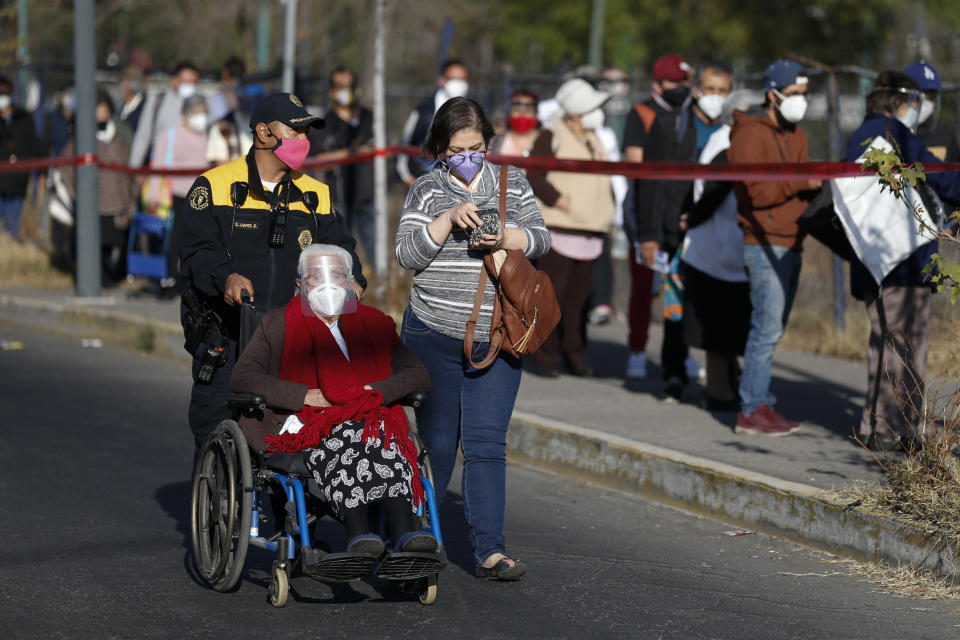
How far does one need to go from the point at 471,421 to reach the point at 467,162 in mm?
992

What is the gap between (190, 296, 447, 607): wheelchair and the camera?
554 centimetres

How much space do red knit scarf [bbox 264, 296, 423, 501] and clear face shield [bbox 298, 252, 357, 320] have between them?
1.5 inches

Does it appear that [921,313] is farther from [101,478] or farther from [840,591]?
[101,478]

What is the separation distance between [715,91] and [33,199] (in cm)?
1188

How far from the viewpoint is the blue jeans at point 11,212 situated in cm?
1785

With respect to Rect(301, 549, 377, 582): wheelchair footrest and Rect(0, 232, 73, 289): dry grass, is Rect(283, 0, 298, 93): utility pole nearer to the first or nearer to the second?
Rect(0, 232, 73, 289): dry grass

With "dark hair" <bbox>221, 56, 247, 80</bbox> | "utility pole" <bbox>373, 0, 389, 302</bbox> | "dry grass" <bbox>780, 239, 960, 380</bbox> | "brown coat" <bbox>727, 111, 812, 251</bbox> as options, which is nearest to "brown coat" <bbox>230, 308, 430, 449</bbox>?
"brown coat" <bbox>727, 111, 812, 251</bbox>

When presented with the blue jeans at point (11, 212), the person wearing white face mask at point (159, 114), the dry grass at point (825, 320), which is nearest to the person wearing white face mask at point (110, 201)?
the person wearing white face mask at point (159, 114)

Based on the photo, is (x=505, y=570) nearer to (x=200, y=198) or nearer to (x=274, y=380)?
(x=274, y=380)

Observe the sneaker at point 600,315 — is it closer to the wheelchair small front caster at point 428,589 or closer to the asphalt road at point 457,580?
the asphalt road at point 457,580

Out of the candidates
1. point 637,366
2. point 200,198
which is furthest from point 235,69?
Result: point 200,198

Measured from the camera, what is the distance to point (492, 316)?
603cm

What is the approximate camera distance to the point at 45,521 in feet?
23.1

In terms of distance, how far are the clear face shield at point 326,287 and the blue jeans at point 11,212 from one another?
501 inches
